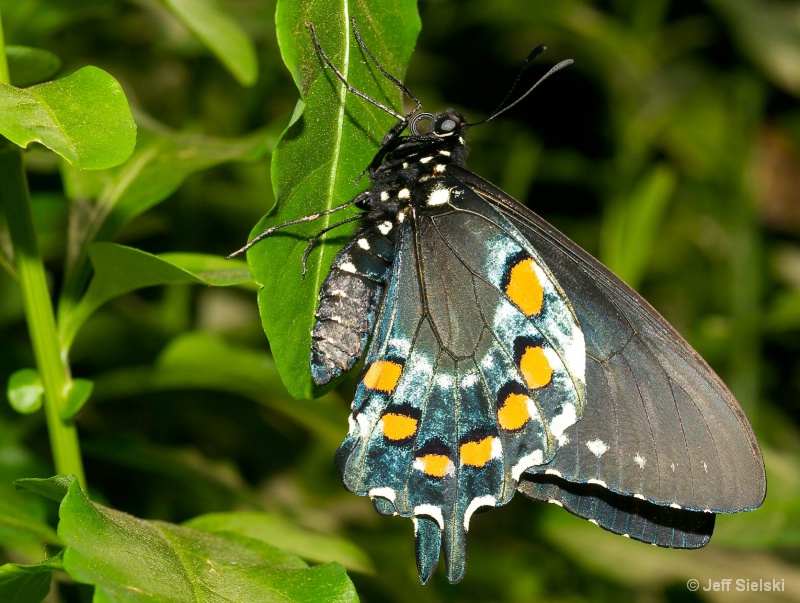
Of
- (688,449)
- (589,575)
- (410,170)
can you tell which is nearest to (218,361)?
(410,170)

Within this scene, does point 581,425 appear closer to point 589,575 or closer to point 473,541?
point 589,575

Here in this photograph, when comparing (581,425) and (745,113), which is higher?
(745,113)

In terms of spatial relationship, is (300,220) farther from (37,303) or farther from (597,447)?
(597,447)

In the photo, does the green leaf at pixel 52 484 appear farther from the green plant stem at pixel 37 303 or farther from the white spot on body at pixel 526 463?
the white spot on body at pixel 526 463

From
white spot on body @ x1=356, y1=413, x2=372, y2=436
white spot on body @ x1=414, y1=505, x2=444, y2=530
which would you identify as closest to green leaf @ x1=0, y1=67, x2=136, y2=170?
white spot on body @ x1=356, y1=413, x2=372, y2=436

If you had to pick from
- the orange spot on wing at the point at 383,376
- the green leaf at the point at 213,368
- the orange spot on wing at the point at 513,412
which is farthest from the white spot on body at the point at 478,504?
the green leaf at the point at 213,368

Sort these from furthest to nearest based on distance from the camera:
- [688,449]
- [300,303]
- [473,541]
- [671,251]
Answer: [671,251] < [473,541] < [688,449] < [300,303]
